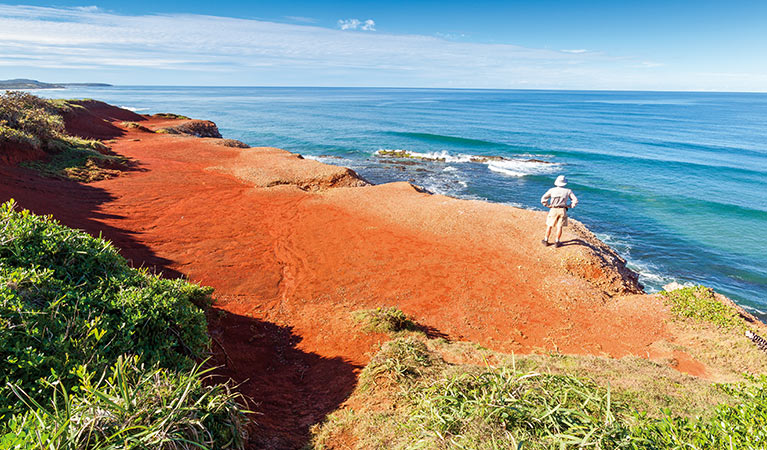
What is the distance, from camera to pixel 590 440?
255 centimetres

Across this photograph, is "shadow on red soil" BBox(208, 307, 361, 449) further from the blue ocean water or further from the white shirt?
the blue ocean water

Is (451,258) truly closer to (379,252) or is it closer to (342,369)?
(379,252)

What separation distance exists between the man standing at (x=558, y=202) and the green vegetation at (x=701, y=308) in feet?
9.54

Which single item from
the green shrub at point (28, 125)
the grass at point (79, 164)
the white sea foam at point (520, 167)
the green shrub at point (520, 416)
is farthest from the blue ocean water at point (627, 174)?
the green shrub at point (28, 125)

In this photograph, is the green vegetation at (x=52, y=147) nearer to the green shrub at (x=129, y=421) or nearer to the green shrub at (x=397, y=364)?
the green shrub at (x=397, y=364)

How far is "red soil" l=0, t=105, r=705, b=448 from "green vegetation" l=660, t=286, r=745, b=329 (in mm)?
435

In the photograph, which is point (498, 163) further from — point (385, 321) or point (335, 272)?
point (385, 321)

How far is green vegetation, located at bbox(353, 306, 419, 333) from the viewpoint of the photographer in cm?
658

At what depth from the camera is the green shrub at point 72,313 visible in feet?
9.38

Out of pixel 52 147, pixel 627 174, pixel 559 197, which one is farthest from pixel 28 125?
pixel 627 174

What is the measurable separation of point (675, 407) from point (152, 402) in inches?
216

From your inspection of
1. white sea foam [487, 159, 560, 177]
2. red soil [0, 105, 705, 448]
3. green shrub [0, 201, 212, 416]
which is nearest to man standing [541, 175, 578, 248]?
red soil [0, 105, 705, 448]

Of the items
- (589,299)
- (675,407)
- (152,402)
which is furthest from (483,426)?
(589,299)

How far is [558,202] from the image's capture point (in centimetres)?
953
